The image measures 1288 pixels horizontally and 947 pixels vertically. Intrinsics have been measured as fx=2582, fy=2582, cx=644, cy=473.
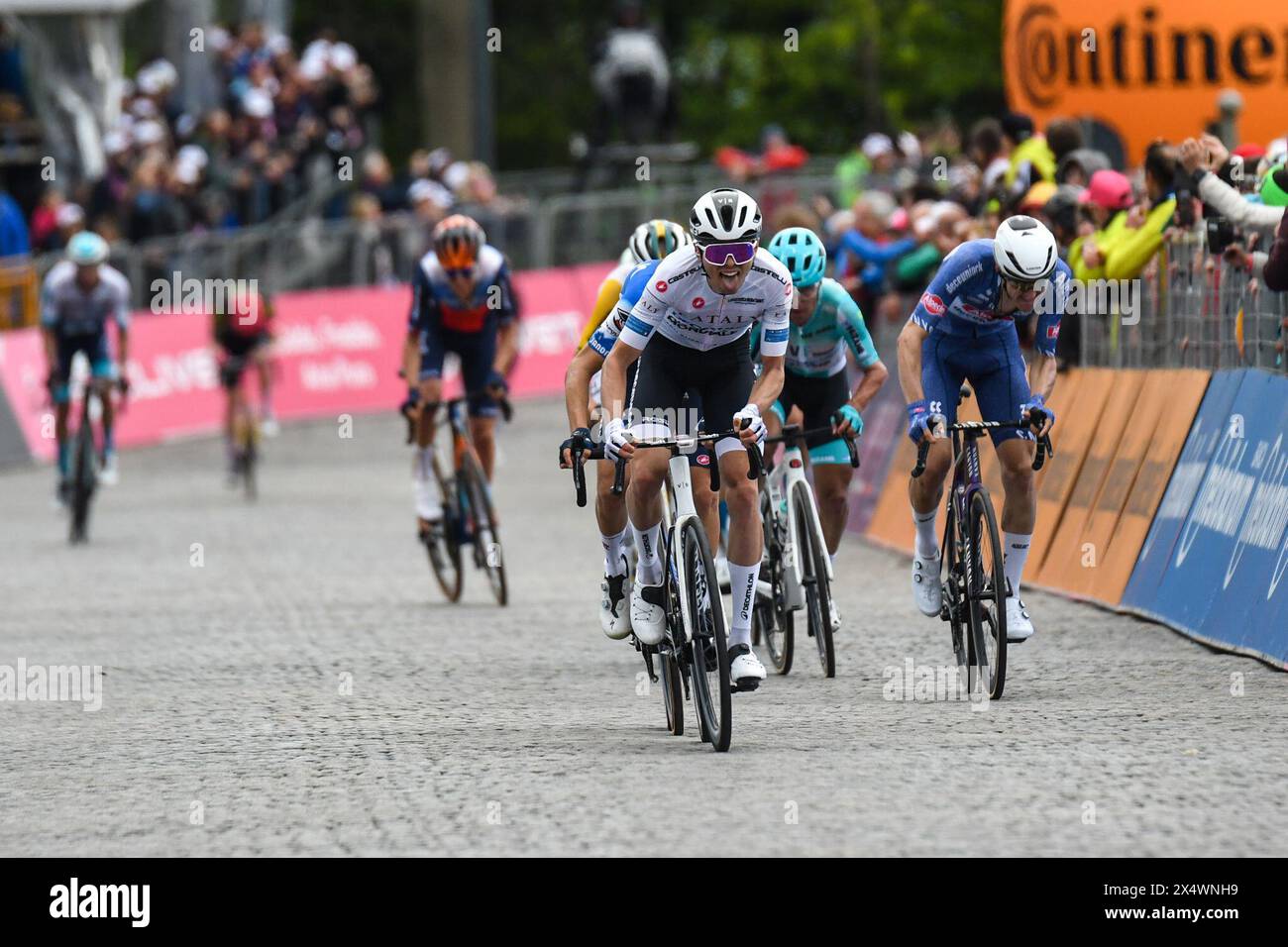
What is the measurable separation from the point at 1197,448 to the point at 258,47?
2253cm

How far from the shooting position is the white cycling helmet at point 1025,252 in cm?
980

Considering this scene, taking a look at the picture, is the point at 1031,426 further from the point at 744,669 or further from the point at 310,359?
the point at 310,359

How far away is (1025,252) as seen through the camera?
9789mm

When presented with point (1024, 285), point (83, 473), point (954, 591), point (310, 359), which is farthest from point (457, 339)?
point (310, 359)

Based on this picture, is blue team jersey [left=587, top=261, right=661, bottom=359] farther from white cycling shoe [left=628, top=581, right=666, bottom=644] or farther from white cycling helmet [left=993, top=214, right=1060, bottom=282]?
white cycling helmet [left=993, top=214, right=1060, bottom=282]

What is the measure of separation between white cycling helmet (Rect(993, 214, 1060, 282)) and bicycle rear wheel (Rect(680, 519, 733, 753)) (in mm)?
1990

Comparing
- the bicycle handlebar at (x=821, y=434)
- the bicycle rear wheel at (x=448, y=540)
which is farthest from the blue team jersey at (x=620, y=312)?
the bicycle rear wheel at (x=448, y=540)

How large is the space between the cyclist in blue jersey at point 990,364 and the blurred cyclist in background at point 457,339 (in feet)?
12.4

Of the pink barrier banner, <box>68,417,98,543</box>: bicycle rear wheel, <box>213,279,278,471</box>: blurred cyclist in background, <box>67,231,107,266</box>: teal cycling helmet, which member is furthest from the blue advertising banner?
the pink barrier banner

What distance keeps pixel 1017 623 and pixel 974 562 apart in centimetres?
30

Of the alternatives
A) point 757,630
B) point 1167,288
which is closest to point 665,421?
point 757,630

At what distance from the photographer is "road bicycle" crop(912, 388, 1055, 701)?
9781mm

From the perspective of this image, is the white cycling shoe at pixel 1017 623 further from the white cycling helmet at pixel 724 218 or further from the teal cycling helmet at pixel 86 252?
the teal cycling helmet at pixel 86 252

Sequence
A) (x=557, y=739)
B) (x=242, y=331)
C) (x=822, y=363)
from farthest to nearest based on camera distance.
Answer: (x=242, y=331)
(x=822, y=363)
(x=557, y=739)
